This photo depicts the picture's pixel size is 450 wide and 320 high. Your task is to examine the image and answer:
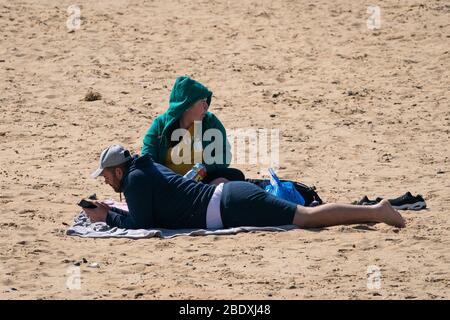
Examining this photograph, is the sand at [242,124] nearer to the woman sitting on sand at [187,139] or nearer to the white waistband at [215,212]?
the white waistband at [215,212]

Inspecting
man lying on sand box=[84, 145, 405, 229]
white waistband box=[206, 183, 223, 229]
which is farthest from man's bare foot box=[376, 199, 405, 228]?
white waistband box=[206, 183, 223, 229]

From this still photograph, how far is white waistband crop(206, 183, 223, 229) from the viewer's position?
9.58 meters

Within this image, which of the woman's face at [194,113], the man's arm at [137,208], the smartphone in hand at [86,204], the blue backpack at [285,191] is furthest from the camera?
the woman's face at [194,113]

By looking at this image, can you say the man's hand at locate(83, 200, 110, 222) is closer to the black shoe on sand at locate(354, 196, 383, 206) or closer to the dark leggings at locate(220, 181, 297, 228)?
the dark leggings at locate(220, 181, 297, 228)

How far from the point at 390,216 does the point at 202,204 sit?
140 cm

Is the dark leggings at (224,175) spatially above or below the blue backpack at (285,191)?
above

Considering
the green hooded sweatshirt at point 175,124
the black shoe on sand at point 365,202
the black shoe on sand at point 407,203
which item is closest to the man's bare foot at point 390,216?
the black shoe on sand at point 365,202

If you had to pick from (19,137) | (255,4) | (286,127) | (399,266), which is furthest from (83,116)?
(399,266)

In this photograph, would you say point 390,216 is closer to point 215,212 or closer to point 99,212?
point 215,212

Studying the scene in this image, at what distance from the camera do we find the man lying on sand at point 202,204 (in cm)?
946

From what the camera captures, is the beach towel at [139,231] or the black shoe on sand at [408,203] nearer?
the beach towel at [139,231]

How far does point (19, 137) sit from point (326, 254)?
4.99 meters

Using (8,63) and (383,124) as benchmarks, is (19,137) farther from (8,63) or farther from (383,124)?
(383,124)

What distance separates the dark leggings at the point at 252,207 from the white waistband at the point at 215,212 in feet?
0.10
